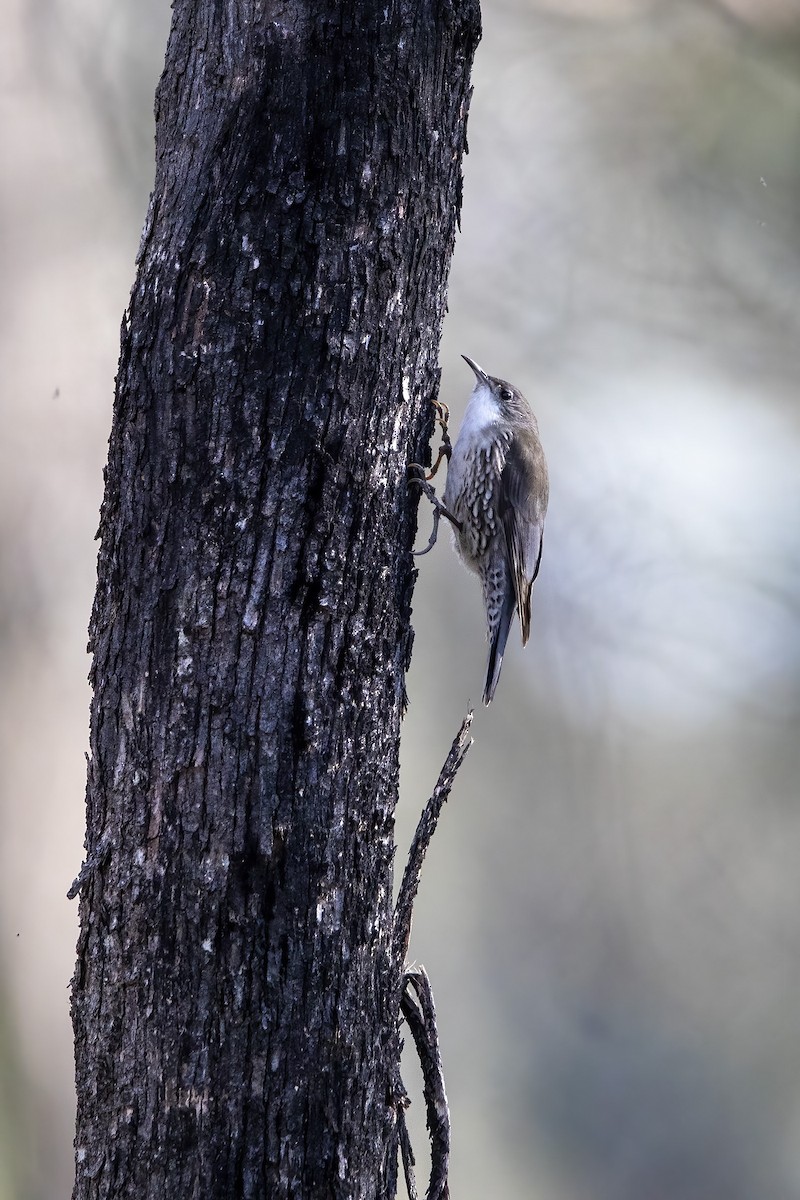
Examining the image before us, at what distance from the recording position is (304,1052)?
122 centimetres

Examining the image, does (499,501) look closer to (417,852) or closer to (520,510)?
(520,510)

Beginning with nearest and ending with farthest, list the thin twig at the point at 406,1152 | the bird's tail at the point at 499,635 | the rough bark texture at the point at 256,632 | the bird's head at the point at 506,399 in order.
→ 1. the rough bark texture at the point at 256,632
2. the thin twig at the point at 406,1152
3. the bird's tail at the point at 499,635
4. the bird's head at the point at 506,399

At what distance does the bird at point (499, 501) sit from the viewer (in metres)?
2.38

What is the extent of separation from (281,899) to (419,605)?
286 cm

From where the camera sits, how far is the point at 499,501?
239 centimetres

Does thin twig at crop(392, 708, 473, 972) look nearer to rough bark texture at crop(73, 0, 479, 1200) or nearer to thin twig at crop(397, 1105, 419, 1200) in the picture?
rough bark texture at crop(73, 0, 479, 1200)

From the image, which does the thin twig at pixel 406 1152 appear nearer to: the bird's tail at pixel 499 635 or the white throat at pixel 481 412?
the bird's tail at pixel 499 635

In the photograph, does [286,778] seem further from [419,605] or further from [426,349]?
[419,605]

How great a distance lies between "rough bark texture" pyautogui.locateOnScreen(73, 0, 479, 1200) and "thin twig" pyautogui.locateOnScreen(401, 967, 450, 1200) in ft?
0.37

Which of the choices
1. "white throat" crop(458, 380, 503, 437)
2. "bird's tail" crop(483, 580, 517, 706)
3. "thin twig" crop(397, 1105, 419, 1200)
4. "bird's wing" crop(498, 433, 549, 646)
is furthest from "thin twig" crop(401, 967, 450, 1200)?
"white throat" crop(458, 380, 503, 437)

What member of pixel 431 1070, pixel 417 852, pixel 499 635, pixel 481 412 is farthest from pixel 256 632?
pixel 481 412

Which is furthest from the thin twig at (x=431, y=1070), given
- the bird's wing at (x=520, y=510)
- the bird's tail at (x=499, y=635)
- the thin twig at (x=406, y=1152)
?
the bird's wing at (x=520, y=510)

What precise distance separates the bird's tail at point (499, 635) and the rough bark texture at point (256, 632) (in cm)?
98

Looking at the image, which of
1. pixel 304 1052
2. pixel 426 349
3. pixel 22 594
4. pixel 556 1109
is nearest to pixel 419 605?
pixel 22 594
